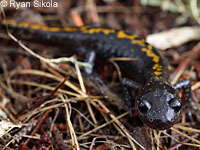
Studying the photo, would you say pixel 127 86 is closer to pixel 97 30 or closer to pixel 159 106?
pixel 159 106

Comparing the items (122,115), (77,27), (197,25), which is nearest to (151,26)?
(197,25)

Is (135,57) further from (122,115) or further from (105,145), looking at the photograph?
(105,145)

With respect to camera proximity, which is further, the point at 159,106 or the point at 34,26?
the point at 34,26

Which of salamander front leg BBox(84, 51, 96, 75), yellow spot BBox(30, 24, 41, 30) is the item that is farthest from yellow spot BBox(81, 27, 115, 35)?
yellow spot BBox(30, 24, 41, 30)

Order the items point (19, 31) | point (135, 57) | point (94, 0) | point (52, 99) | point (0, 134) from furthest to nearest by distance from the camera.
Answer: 1. point (94, 0)
2. point (19, 31)
3. point (135, 57)
4. point (52, 99)
5. point (0, 134)

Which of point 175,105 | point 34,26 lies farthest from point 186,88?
point 34,26

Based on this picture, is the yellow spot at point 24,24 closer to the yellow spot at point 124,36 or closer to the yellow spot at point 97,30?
the yellow spot at point 97,30

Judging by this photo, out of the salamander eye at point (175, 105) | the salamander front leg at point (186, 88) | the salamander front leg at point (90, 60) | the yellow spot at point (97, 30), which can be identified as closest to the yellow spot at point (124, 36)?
the yellow spot at point (97, 30)
